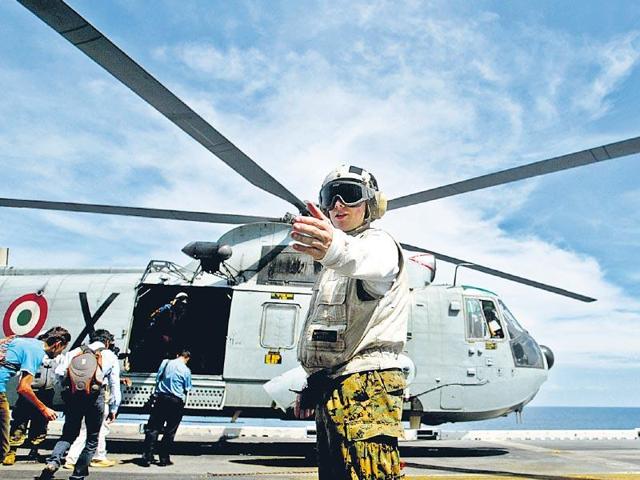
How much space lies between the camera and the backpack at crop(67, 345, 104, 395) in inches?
→ 217

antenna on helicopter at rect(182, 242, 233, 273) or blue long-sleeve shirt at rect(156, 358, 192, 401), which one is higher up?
antenna on helicopter at rect(182, 242, 233, 273)

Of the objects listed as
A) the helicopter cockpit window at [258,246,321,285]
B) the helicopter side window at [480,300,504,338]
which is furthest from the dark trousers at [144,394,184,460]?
the helicopter side window at [480,300,504,338]

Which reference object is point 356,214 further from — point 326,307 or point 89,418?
point 89,418

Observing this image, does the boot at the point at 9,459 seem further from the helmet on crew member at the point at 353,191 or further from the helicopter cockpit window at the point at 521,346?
the helicopter cockpit window at the point at 521,346

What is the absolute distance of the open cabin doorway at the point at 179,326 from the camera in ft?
31.7

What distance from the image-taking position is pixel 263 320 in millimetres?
9422

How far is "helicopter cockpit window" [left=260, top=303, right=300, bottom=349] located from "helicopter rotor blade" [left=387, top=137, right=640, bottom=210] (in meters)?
2.86

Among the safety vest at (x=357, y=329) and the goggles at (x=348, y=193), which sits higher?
the goggles at (x=348, y=193)

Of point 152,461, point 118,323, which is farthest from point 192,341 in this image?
point 152,461

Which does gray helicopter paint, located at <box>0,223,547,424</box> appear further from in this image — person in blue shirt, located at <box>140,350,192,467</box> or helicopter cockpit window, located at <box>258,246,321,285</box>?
person in blue shirt, located at <box>140,350,192,467</box>

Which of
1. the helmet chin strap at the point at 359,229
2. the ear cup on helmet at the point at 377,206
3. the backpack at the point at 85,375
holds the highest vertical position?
the ear cup on helmet at the point at 377,206

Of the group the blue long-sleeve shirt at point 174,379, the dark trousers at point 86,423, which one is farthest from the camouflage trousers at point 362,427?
the blue long-sleeve shirt at point 174,379

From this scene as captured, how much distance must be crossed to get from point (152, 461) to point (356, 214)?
6.79m

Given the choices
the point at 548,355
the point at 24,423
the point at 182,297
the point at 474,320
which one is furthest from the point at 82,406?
the point at 548,355
